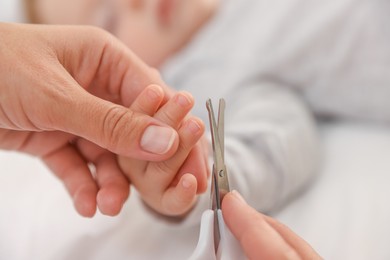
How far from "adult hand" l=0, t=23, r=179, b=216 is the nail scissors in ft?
0.16

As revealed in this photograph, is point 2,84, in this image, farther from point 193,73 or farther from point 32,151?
point 193,73

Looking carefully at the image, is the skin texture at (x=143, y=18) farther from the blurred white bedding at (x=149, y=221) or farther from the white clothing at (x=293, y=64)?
the blurred white bedding at (x=149, y=221)

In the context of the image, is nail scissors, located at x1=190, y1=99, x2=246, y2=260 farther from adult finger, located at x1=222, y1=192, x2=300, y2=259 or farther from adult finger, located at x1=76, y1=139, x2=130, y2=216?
adult finger, located at x1=76, y1=139, x2=130, y2=216

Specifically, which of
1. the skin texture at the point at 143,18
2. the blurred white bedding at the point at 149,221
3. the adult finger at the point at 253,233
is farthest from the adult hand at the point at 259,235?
the skin texture at the point at 143,18

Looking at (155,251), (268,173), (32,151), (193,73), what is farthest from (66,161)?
(193,73)

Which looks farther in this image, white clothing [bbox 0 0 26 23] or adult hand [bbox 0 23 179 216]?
white clothing [bbox 0 0 26 23]

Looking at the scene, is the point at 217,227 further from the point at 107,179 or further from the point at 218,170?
the point at 107,179

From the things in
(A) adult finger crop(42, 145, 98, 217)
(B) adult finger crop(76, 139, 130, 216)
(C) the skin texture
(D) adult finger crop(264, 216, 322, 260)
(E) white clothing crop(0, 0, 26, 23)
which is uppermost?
(D) adult finger crop(264, 216, 322, 260)

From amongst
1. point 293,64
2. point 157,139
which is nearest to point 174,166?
point 157,139

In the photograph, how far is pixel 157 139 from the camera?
0.51 m

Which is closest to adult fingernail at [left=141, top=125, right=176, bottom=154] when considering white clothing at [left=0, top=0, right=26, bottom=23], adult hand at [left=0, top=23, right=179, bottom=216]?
adult hand at [left=0, top=23, right=179, bottom=216]

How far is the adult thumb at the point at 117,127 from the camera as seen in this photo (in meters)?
0.49

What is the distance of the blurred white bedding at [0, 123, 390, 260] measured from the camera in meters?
0.62

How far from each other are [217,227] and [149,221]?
19 cm
